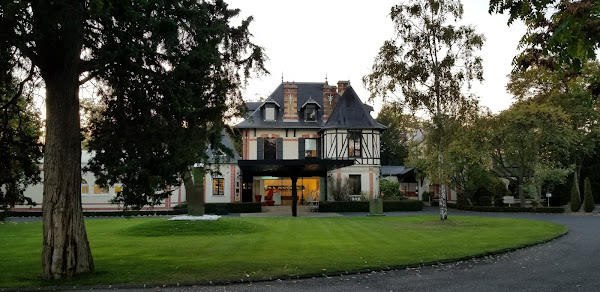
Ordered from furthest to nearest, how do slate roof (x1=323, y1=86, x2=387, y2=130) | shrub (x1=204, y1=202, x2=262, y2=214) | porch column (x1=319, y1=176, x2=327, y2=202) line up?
1. porch column (x1=319, y1=176, x2=327, y2=202)
2. slate roof (x1=323, y1=86, x2=387, y2=130)
3. shrub (x1=204, y1=202, x2=262, y2=214)

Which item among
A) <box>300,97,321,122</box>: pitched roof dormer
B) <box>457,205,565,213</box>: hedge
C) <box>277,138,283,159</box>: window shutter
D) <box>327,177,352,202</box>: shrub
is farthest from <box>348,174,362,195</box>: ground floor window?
<box>457,205,565,213</box>: hedge

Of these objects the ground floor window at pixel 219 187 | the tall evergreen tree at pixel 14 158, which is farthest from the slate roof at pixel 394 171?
the tall evergreen tree at pixel 14 158

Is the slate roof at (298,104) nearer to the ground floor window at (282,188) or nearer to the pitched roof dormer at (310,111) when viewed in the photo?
the pitched roof dormer at (310,111)

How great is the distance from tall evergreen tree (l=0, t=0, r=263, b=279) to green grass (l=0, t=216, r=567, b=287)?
4.33 feet

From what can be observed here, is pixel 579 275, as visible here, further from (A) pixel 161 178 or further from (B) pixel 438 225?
(B) pixel 438 225

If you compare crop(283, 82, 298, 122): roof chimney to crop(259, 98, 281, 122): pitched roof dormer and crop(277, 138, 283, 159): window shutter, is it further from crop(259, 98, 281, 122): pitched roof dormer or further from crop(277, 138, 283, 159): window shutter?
crop(277, 138, 283, 159): window shutter

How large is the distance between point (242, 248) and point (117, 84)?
5.82 meters

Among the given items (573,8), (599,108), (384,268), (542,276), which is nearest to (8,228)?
(384,268)

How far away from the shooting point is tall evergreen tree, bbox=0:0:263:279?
769 centimetres

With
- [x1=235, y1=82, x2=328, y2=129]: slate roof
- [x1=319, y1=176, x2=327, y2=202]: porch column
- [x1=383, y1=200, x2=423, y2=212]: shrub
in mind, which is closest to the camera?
[x1=383, y1=200, x2=423, y2=212]: shrub

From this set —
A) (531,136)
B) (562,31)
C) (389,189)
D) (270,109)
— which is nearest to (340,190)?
(389,189)

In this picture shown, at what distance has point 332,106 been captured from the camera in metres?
35.6

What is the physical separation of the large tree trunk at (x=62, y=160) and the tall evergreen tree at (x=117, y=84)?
2 cm

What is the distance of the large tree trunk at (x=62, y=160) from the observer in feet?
26.4
